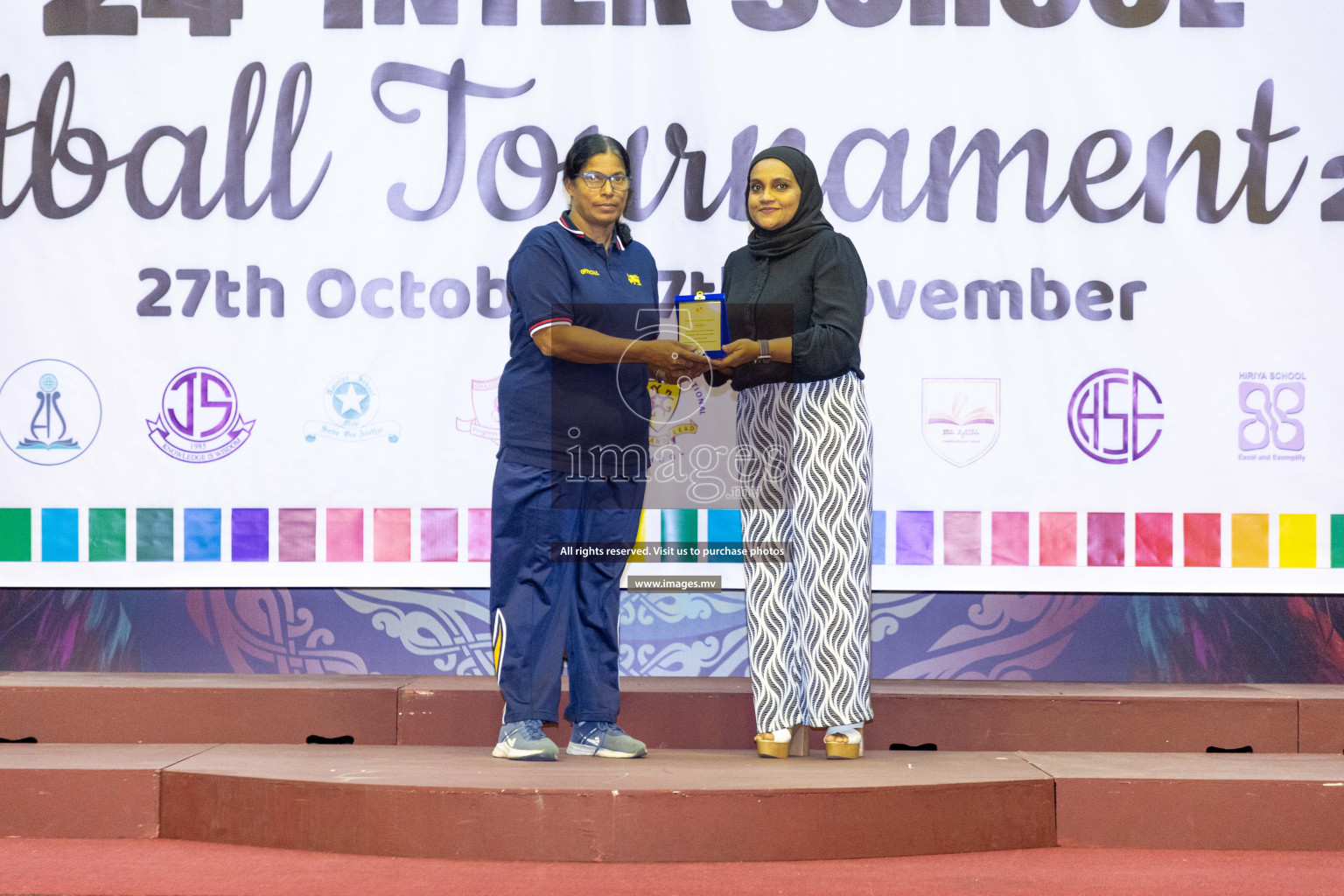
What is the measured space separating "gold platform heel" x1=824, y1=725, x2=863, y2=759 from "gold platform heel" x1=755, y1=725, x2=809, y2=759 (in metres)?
0.08

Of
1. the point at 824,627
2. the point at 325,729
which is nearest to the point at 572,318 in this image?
the point at 824,627

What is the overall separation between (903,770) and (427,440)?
1.73 m

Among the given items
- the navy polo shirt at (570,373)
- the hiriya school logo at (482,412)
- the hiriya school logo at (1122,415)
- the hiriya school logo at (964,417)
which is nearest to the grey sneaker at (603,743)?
the navy polo shirt at (570,373)

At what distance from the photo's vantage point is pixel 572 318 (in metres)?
2.71

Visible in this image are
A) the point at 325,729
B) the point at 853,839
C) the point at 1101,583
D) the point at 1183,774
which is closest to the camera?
the point at 853,839

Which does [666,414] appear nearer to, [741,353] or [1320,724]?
[741,353]

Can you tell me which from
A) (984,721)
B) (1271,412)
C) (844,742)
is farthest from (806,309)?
(1271,412)

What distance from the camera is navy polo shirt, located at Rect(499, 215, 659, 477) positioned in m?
2.71

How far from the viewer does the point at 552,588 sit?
2736mm

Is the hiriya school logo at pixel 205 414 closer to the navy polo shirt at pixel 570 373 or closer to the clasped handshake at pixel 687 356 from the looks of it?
the navy polo shirt at pixel 570 373

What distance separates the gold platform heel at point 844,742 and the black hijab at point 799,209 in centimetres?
107

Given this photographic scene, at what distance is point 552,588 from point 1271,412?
2.18 meters

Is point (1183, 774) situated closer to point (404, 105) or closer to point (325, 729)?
point (325, 729)

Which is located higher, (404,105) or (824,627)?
(404,105)
